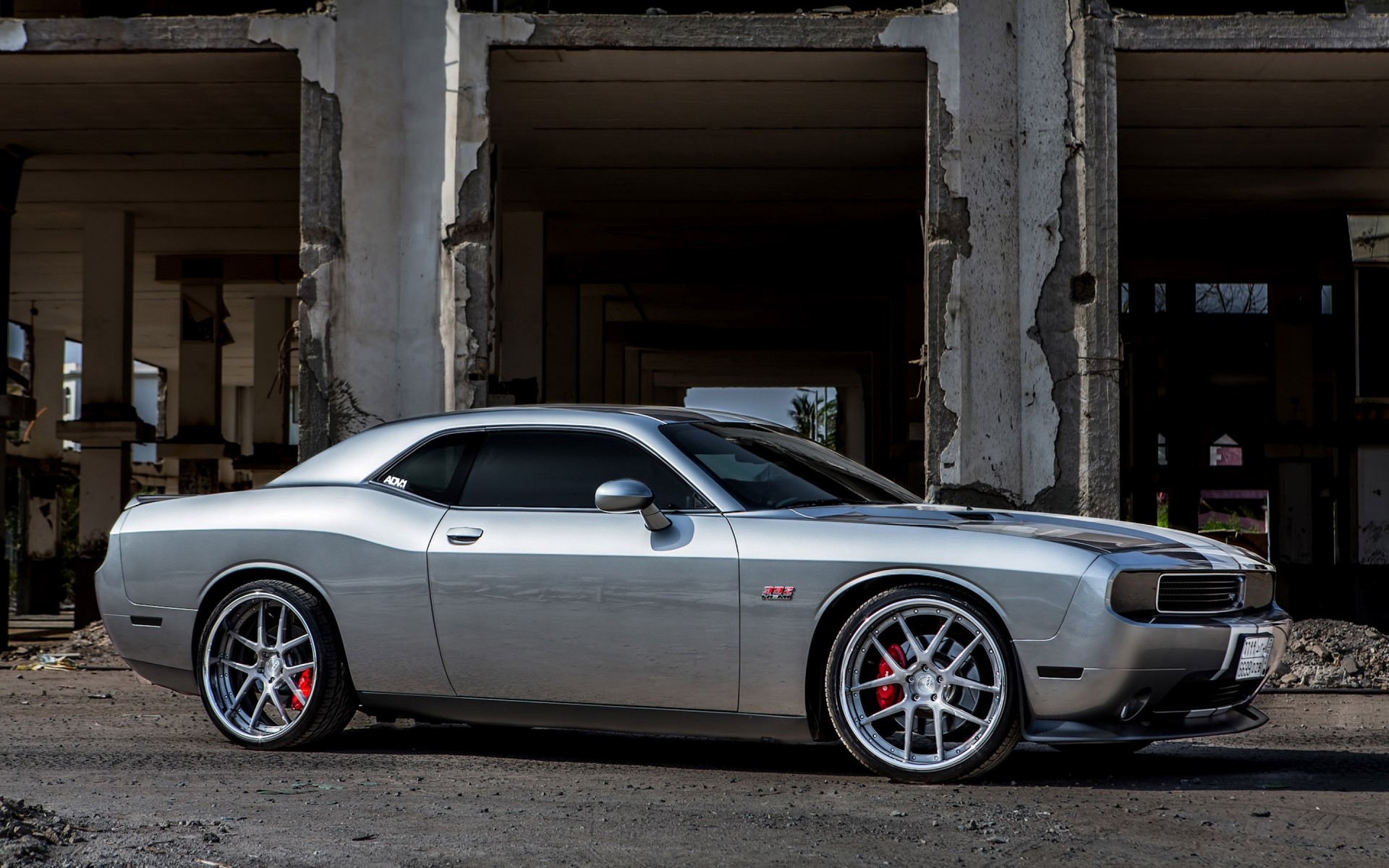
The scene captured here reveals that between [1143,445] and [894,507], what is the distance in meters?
17.4

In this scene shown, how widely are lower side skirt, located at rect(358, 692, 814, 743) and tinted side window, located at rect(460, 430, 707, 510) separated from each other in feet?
2.30

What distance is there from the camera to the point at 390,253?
8.62m

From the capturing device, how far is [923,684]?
15.3ft

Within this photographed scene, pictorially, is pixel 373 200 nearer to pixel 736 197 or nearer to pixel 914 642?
pixel 914 642

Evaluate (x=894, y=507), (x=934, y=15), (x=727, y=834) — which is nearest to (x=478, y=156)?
(x=934, y=15)

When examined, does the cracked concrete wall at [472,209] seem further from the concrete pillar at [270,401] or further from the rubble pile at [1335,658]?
the concrete pillar at [270,401]

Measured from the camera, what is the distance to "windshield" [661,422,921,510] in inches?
203

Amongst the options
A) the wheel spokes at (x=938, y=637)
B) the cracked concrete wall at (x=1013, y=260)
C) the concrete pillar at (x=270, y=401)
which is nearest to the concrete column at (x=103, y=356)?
the concrete pillar at (x=270, y=401)

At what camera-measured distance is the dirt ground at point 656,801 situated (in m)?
3.62

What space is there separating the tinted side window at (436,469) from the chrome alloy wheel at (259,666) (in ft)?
2.03

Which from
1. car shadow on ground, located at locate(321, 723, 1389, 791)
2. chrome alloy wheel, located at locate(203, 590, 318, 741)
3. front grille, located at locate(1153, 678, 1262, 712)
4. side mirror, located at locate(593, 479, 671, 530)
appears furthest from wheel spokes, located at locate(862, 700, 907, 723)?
chrome alloy wheel, located at locate(203, 590, 318, 741)

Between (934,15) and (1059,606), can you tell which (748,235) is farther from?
(1059,606)

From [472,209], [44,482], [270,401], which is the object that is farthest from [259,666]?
[44,482]

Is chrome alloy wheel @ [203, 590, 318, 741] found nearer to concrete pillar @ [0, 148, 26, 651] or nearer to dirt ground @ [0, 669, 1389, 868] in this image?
dirt ground @ [0, 669, 1389, 868]
